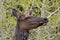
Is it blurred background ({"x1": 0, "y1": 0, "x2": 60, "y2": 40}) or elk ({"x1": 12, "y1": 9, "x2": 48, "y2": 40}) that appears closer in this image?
elk ({"x1": 12, "y1": 9, "x2": 48, "y2": 40})

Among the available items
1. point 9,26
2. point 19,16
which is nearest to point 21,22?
point 19,16

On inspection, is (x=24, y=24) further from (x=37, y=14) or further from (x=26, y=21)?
(x=37, y=14)

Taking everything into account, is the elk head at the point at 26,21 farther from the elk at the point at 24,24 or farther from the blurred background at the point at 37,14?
the blurred background at the point at 37,14

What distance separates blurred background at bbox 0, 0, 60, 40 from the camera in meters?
6.82

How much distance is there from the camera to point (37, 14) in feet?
23.7

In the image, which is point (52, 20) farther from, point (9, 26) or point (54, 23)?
point (9, 26)

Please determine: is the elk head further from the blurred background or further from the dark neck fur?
the blurred background

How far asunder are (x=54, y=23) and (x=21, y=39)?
9.14 feet

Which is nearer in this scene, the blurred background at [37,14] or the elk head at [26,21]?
the elk head at [26,21]

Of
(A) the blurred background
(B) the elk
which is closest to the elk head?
(B) the elk

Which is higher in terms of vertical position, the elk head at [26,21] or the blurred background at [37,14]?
the elk head at [26,21]

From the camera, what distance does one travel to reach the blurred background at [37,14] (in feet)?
22.4

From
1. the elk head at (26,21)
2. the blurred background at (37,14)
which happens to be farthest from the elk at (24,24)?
the blurred background at (37,14)

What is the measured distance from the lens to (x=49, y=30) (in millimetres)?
7203
